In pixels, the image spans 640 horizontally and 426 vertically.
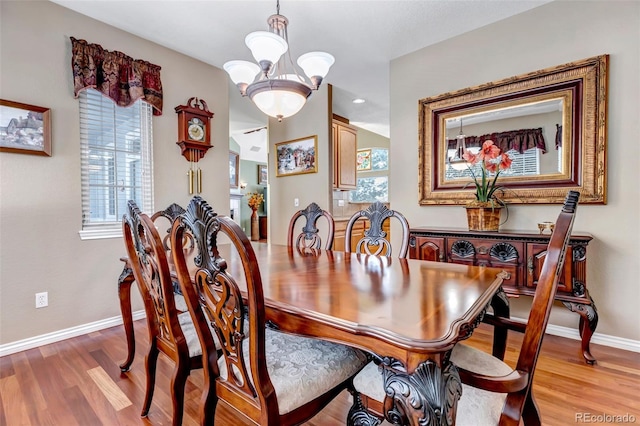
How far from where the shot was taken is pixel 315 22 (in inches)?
106

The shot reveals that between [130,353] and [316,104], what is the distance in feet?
11.6

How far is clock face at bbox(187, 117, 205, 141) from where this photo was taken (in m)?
3.28

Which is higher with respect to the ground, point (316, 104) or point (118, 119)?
point (316, 104)

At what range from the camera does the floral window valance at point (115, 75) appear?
250cm

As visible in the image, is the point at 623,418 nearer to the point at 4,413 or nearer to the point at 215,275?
the point at 215,275

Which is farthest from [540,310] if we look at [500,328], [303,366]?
[303,366]

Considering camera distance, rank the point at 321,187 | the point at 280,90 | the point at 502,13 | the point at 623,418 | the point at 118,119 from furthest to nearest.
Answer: the point at 321,187 < the point at 118,119 < the point at 502,13 < the point at 280,90 < the point at 623,418

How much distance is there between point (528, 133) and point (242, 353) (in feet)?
9.15

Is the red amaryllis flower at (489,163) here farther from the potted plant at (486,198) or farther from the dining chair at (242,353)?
the dining chair at (242,353)

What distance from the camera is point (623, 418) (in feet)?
4.91

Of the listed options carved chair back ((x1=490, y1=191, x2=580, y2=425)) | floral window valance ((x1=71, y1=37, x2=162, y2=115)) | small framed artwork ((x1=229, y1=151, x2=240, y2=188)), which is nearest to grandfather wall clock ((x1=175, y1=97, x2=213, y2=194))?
floral window valance ((x1=71, y1=37, x2=162, y2=115))

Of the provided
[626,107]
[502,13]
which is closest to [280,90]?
[502,13]

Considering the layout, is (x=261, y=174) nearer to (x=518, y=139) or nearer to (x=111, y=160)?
(x=111, y=160)

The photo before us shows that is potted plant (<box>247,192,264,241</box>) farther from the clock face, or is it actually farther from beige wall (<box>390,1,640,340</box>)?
beige wall (<box>390,1,640,340</box>)
